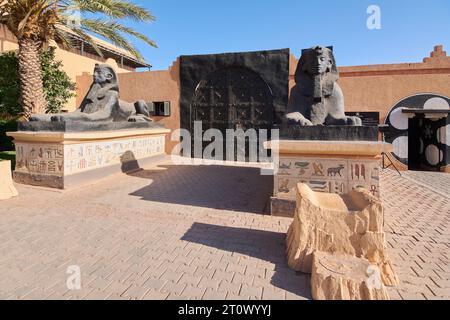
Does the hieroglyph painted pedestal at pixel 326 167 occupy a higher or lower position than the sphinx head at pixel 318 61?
lower

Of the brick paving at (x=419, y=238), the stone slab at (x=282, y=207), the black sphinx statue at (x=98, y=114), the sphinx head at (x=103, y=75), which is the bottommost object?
the brick paving at (x=419, y=238)

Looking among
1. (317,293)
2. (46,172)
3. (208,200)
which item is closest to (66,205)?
(46,172)

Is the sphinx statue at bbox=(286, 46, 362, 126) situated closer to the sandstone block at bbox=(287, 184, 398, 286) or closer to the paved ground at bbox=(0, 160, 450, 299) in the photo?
the paved ground at bbox=(0, 160, 450, 299)

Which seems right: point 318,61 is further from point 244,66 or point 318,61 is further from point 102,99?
point 244,66

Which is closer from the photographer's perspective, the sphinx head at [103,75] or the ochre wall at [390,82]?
the sphinx head at [103,75]

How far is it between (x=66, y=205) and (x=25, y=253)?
1.76 metres

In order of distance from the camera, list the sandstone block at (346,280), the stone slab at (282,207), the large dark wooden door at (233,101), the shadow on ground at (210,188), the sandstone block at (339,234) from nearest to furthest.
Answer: the sandstone block at (346,280)
the sandstone block at (339,234)
the stone slab at (282,207)
the shadow on ground at (210,188)
the large dark wooden door at (233,101)

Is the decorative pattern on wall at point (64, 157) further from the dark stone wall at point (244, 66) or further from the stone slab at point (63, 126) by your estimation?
the dark stone wall at point (244, 66)

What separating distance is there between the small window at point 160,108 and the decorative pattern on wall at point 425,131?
7.94 meters

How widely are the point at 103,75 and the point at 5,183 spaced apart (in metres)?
3.39

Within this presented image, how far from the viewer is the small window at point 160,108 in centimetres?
1090

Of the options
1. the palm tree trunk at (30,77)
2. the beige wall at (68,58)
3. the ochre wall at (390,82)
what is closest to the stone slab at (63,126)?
→ the palm tree trunk at (30,77)

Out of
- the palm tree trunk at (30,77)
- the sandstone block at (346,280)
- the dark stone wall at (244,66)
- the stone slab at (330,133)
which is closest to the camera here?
the sandstone block at (346,280)
